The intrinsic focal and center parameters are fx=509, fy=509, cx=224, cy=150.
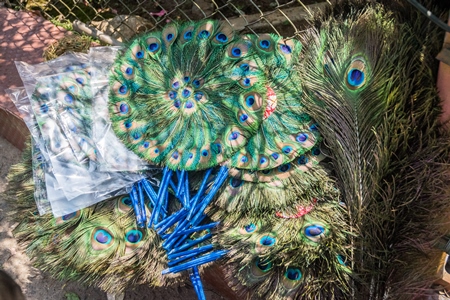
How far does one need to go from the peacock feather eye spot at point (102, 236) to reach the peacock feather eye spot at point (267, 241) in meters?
0.63

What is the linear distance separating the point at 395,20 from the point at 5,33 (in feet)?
8.07

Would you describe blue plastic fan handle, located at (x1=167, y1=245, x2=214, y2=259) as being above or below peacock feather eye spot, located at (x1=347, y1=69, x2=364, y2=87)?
below

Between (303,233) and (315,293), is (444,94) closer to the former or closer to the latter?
(303,233)

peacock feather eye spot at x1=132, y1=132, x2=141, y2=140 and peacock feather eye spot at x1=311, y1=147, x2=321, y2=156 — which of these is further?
peacock feather eye spot at x1=132, y1=132, x2=141, y2=140

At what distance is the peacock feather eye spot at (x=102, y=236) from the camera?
209 cm

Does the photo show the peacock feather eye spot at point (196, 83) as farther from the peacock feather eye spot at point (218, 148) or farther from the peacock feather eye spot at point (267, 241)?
the peacock feather eye spot at point (267, 241)

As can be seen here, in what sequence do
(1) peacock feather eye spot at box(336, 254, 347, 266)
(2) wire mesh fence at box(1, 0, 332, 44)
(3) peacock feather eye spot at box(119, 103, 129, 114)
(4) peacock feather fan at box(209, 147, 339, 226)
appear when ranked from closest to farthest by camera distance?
1. (1) peacock feather eye spot at box(336, 254, 347, 266)
2. (4) peacock feather fan at box(209, 147, 339, 226)
3. (3) peacock feather eye spot at box(119, 103, 129, 114)
4. (2) wire mesh fence at box(1, 0, 332, 44)

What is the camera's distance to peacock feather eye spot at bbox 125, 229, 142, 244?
2.09 meters

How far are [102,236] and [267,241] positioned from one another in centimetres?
69

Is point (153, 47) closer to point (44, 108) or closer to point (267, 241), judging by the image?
point (44, 108)

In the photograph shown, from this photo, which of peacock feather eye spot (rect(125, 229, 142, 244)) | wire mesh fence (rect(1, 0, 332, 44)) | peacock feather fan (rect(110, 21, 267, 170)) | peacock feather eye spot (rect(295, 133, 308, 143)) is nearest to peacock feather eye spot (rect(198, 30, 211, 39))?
peacock feather fan (rect(110, 21, 267, 170))

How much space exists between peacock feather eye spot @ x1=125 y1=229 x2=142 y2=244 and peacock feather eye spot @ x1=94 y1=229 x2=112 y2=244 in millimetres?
75

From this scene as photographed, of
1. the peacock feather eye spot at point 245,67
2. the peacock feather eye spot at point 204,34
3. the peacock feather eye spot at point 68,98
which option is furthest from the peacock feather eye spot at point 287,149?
the peacock feather eye spot at point 68,98

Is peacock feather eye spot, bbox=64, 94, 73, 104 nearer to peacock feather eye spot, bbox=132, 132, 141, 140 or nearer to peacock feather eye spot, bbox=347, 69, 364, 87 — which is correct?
peacock feather eye spot, bbox=132, 132, 141, 140
